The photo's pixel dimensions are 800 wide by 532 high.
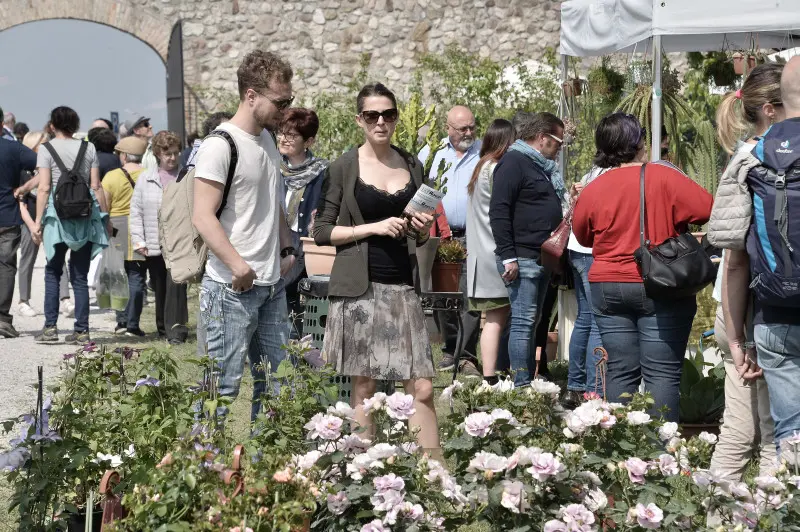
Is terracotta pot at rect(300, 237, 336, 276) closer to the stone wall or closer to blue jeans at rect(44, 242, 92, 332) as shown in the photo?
blue jeans at rect(44, 242, 92, 332)

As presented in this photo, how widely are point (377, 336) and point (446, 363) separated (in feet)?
11.3

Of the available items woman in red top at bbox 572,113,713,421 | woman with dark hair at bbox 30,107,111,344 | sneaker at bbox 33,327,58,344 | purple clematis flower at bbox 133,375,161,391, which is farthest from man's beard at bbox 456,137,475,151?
purple clematis flower at bbox 133,375,161,391

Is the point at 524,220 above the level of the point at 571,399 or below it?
above

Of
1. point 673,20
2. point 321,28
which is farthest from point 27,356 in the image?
point 321,28

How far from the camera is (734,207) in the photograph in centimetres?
328

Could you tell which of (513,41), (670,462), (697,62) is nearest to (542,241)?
(670,462)

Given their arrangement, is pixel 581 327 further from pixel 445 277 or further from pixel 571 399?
pixel 445 277

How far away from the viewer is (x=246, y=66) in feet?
12.9

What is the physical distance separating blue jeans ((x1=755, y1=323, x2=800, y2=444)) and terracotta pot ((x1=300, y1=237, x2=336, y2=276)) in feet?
6.63

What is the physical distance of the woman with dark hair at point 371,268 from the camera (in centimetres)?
423

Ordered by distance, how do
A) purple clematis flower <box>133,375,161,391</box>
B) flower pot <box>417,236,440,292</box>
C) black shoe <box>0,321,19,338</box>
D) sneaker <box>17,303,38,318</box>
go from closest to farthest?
purple clematis flower <box>133,375,161,391</box>, flower pot <box>417,236,440,292</box>, black shoe <box>0,321,19,338</box>, sneaker <box>17,303,38,318</box>

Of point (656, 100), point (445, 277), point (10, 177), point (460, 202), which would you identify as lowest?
point (445, 277)

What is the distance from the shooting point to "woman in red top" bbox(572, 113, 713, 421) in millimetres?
4355

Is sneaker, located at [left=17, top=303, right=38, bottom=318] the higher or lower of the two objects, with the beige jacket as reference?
lower
